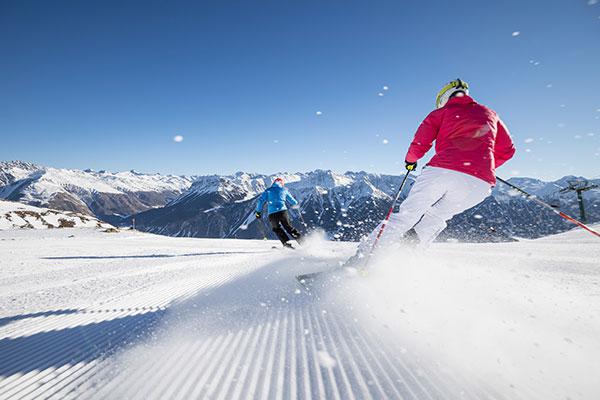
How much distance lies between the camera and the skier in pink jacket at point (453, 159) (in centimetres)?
292

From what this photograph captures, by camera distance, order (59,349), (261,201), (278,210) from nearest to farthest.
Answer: (59,349) < (278,210) < (261,201)

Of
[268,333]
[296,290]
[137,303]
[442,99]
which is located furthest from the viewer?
[442,99]

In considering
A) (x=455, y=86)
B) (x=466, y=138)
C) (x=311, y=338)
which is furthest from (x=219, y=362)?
(x=455, y=86)

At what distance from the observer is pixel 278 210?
7.85 meters

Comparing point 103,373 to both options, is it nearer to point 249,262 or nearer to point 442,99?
point 249,262

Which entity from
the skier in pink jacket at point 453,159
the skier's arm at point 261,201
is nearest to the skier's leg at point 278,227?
the skier's arm at point 261,201

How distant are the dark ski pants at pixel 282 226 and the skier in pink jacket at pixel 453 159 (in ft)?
14.1

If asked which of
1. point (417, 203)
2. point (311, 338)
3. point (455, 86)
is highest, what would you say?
point (455, 86)

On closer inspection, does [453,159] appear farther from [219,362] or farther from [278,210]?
[278,210]

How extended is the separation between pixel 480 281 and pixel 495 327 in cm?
114

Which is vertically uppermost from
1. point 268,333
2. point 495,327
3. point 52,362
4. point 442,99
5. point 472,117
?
point 442,99

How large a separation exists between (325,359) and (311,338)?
0.23 metres

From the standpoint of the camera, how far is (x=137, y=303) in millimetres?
2357

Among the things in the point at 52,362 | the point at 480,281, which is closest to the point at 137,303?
the point at 52,362
